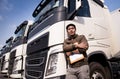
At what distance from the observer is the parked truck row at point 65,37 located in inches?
169

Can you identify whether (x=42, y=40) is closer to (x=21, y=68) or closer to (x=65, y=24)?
(x=65, y=24)

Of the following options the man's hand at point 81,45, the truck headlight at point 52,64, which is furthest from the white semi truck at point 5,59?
the man's hand at point 81,45

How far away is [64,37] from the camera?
4277 mm

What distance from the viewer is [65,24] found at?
436 centimetres

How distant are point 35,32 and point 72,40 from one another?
1687 mm

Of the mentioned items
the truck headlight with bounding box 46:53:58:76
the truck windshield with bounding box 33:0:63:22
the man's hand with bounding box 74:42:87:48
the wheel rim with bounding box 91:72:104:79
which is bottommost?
the wheel rim with bounding box 91:72:104:79

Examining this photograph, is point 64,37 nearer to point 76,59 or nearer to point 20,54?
point 76,59

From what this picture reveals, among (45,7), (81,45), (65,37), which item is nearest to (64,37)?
(65,37)

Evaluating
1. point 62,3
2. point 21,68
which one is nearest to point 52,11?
point 62,3

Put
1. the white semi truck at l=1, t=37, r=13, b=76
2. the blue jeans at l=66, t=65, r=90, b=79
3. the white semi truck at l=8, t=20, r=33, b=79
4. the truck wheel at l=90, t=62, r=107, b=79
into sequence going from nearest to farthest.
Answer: the blue jeans at l=66, t=65, r=90, b=79
the truck wheel at l=90, t=62, r=107, b=79
the white semi truck at l=8, t=20, r=33, b=79
the white semi truck at l=1, t=37, r=13, b=76

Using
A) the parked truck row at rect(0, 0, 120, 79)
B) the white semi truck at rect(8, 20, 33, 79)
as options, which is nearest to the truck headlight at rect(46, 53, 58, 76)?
the parked truck row at rect(0, 0, 120, 79)

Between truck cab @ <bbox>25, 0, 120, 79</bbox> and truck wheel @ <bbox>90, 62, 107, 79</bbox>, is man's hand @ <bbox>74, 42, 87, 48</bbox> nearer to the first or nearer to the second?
truck cab @ <bbox>25, 0, 120, 79</bbox>

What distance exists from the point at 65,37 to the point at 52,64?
1.98 ft

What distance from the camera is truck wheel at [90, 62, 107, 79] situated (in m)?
4.74
